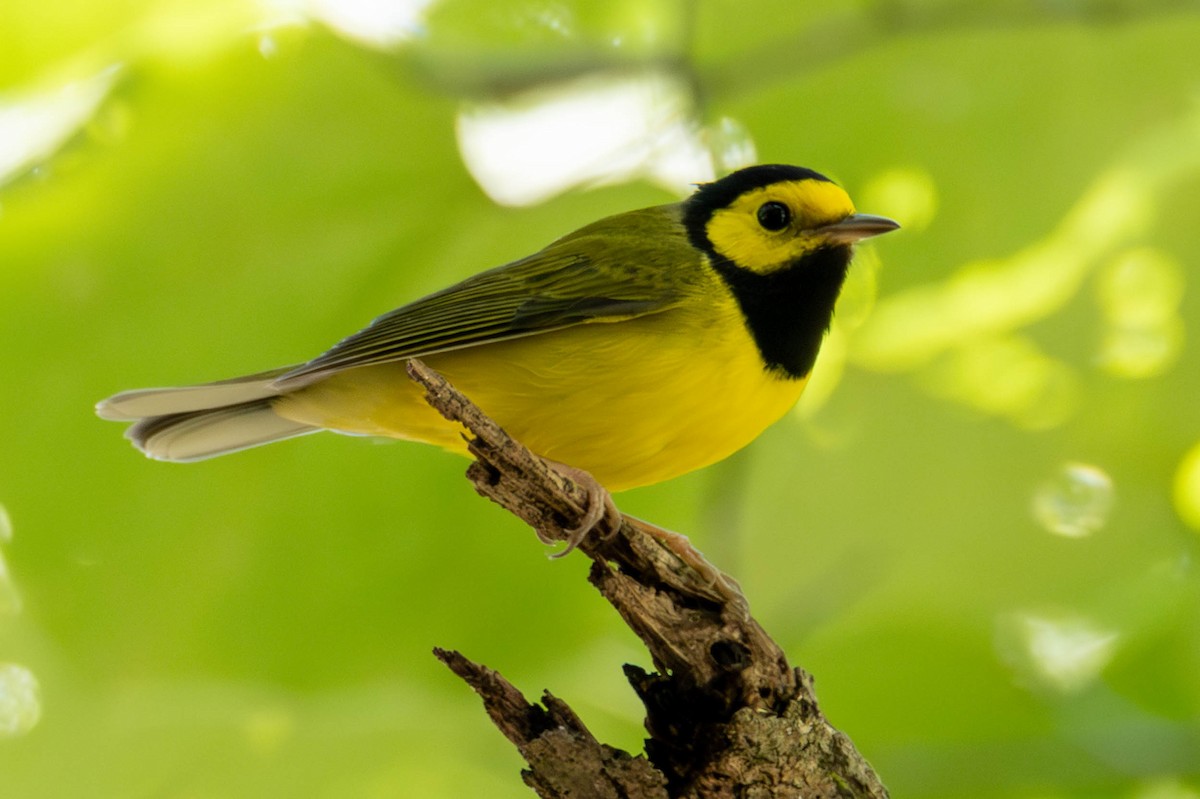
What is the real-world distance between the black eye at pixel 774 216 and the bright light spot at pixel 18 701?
1843 mm

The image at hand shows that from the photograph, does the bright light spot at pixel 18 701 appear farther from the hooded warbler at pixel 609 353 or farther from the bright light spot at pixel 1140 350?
the bright light spot at pixel 1140 350

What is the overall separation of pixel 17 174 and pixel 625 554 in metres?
1.49

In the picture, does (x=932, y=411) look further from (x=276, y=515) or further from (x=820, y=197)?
(x=276, y=515)

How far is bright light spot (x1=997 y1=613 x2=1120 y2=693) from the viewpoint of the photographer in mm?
2556

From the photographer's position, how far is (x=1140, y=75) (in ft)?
8.35

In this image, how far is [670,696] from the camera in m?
1.64

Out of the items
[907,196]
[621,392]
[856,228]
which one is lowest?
[621,392]

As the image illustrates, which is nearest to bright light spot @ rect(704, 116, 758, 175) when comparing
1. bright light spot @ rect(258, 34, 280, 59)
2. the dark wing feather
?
the dark wing feather

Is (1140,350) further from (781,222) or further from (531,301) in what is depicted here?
(531,301)

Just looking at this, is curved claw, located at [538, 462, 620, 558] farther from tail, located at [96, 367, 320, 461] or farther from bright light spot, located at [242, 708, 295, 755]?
bright light spot, located at [242, 708, 295, 755]

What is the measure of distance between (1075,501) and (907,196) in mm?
786

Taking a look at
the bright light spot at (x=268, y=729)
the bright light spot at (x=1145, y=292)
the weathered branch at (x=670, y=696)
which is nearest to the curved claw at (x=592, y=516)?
the weathered branch at (x=670, y=696)

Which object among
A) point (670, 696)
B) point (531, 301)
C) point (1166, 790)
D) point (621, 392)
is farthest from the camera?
point (1166, 790)

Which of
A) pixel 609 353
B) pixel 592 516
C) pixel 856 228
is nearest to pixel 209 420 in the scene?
pixel 609 353
